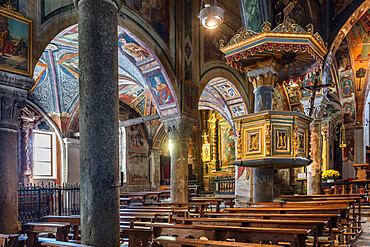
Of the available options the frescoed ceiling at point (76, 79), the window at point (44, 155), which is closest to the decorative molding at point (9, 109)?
the frescoed ceiling at point (76, 79)

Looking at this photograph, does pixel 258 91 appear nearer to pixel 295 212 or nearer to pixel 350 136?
pixel 295 212

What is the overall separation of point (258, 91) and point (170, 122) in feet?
12.4

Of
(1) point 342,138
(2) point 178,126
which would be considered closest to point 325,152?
(1) point 342,138

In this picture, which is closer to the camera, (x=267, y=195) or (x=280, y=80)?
(x=267, y=195)

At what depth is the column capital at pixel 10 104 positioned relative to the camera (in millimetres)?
7043

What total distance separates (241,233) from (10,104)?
18.3 feet

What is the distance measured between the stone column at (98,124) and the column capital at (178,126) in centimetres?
787

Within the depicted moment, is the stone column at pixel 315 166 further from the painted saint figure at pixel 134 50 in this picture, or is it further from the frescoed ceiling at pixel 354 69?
the painted saint figure at pixel 134 50

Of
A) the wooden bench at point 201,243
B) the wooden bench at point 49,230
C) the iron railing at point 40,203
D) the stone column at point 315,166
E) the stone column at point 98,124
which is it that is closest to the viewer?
the wooden bench at point 201,243

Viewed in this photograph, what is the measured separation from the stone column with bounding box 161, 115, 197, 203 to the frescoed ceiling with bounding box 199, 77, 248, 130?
12.1 feet

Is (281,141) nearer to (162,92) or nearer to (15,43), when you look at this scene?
(162,92)

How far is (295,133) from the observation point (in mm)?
8086

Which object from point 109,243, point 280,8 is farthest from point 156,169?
point 109,243

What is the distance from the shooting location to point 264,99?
32.0ft
